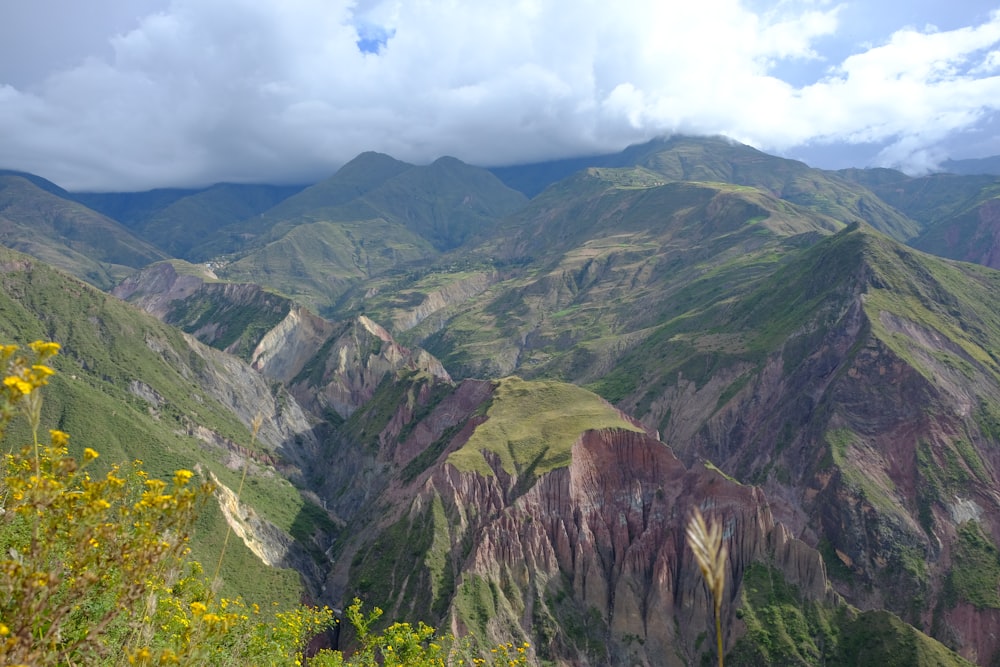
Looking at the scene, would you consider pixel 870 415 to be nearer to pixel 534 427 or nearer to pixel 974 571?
pixel 974 571

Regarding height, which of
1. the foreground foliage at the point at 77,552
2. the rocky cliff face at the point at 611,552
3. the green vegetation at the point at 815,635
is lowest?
the green vegetation at the point at 815,635

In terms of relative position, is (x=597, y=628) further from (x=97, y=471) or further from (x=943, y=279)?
(x=943, y=279)

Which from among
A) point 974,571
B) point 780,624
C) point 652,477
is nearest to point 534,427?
point 652,477

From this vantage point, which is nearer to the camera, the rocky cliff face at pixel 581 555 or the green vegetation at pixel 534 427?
the rocky cliff face at pixel 581 555

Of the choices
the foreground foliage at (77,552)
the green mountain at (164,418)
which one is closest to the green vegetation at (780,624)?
the green mountain at (164,418)

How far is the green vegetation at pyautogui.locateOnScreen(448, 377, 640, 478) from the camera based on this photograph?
374ft

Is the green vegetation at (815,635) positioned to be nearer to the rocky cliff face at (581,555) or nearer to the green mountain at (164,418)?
the rocky cliff face at (581,555)

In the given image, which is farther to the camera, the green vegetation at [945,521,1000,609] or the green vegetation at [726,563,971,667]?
the green vegetation at [945,521,1000,609]

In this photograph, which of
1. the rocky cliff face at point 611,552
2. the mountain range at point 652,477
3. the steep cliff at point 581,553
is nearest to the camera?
the steep cliff at point 581,553

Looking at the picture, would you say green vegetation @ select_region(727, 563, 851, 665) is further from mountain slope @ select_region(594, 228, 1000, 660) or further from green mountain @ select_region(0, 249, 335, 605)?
green mountain @ select_region(0, 249, 335, 605)

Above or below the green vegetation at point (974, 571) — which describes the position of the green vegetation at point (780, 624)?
above

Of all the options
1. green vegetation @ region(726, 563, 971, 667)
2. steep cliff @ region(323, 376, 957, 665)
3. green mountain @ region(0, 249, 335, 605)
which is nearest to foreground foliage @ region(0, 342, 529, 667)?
steep cliff @ region(323, 376, 957, 665)

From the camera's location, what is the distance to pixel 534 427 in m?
124

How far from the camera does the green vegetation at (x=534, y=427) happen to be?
113875 millimetres
